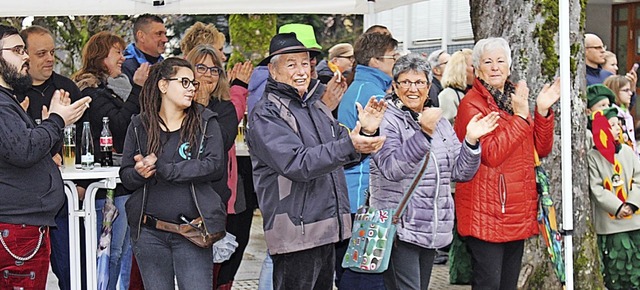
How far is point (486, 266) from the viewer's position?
5742mm

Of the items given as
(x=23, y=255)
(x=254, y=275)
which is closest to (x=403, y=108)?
(x=23, y=255)

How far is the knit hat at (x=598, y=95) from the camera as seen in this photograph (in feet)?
24.0

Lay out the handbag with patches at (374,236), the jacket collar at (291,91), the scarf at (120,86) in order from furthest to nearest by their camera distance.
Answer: the scarf at (120,86)
the handbag with patches at (374,236)
the jacket collar at (291,91)

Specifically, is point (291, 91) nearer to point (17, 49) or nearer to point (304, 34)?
point (304, 34)

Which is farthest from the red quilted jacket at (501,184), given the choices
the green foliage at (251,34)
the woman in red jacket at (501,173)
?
the green foliage at (251,34)

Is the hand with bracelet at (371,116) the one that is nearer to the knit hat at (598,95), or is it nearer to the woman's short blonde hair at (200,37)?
the woman's short blonde hair at (200,37)

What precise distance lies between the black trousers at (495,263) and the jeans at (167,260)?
5.48 feet

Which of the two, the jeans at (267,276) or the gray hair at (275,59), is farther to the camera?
the jeans at (267,276)

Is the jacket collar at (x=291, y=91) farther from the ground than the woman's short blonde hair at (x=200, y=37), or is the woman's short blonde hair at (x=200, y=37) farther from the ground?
the woman's short blonde hair at (x=200, y=37)

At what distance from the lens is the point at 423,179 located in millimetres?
5457

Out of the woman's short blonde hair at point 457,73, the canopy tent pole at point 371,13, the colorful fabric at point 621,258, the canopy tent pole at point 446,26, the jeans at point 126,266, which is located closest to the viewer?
the jeans at point 126,266

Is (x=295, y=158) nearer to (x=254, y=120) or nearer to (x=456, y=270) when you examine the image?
(x=254, y=120)

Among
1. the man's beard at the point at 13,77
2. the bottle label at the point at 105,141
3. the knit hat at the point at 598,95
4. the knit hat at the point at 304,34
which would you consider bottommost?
the bottle label at the point at 105,141

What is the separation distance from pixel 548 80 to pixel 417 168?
5.44ft
